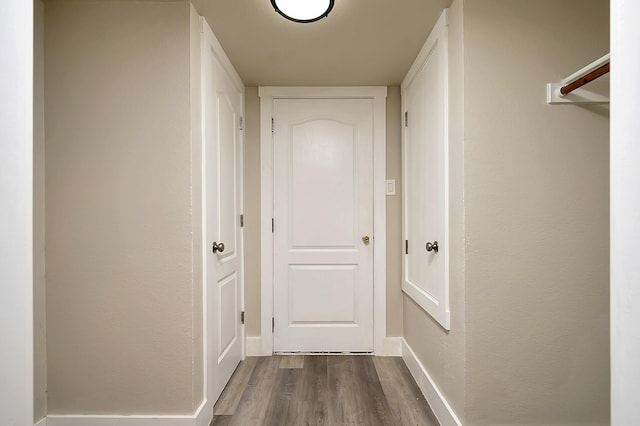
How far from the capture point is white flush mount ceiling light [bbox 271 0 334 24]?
6.08ft

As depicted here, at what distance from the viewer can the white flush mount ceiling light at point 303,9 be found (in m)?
Result: 1.85

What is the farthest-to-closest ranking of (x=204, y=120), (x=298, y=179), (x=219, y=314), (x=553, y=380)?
(x=298, y=179) → (x=219, y=314) → (x=204, y=120) → (x=553, y=380)

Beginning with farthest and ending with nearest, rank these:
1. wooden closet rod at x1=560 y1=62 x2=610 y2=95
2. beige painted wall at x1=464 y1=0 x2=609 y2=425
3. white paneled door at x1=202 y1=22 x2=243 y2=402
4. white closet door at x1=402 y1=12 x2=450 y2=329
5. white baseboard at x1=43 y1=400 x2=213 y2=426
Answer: white paneled door at x1=202 y1=22 x2=243 y2=402 < white closet door at x1=402 y1=12 x2=450 y2=329 < white baseboard at x1=43 y1=400 x2=213 y2=426 < beige painted wall at x1=464 y1=0 x2=609 y2=425 < wooden closet rod at x1=560 y1=62 x2=610 y2=95

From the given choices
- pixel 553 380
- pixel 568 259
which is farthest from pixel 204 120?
pixel 553 380

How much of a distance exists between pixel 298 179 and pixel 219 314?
1.25 m

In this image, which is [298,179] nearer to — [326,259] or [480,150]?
[326,259]

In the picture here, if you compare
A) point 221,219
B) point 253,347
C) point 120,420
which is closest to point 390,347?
point 253,347

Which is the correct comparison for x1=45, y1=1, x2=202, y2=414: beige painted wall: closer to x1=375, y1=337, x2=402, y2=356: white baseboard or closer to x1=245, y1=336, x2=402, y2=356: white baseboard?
x1=245, y1=336, x2=402, y2=356: white baseboard

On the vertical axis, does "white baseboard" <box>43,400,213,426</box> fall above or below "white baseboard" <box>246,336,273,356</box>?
above

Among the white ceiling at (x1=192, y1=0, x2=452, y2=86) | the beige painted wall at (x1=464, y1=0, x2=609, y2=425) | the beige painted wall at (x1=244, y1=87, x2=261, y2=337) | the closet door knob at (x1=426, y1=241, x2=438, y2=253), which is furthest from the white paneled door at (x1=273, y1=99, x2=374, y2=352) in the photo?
the beige painted wall at (x1=464, y1=0, x2=609, y2=425)

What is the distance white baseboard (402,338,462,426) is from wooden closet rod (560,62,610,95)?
159cm

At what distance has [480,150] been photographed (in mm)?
1814

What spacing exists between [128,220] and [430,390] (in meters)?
1.93

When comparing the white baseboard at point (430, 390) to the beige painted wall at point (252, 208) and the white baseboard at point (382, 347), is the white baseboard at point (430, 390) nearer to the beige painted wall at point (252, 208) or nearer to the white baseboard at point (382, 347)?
the white baseboard at point (382, 347)
